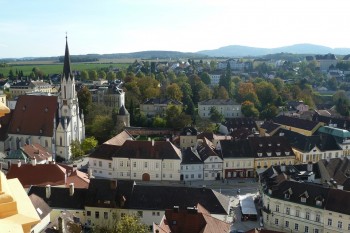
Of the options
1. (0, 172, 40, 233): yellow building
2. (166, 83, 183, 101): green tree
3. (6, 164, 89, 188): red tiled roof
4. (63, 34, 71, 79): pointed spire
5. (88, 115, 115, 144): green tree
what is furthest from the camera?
(166, 83, 183, 101): green tree

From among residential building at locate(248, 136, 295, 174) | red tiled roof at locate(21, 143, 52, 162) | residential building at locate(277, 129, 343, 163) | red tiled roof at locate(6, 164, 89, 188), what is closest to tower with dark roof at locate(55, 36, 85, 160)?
red tiled roof at locate(21, 143, 52, 162)

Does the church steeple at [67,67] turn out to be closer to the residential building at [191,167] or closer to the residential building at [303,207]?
the residential building at [191,167]

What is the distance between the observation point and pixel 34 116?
6725 cm

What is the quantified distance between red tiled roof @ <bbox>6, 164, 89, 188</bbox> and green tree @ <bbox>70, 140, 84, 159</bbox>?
64.9 feet

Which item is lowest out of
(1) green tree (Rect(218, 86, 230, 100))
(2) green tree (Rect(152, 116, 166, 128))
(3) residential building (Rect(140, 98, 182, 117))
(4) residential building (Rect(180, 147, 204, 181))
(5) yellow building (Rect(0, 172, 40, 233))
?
(4) residential building (Rect(180, 147, 204, 181))

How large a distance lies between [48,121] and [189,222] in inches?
1598

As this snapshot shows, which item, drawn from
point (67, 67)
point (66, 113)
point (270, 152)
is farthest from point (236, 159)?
point (67, 67)

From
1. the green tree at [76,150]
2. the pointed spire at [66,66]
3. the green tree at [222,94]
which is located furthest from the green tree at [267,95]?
the pointed spire at [66,66]

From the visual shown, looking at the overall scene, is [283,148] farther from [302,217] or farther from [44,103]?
[44,103]

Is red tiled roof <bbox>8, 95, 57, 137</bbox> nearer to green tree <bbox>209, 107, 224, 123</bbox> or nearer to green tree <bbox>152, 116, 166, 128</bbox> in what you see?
green tree <bbox>152, 116, 166, 128</bbox>

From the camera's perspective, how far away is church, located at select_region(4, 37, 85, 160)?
6588 cm

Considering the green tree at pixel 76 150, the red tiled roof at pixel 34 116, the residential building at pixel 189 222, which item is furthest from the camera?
the red tiled roof at pixel 34 116

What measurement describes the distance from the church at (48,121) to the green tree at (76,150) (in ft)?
2.13

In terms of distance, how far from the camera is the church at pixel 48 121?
6588cm
